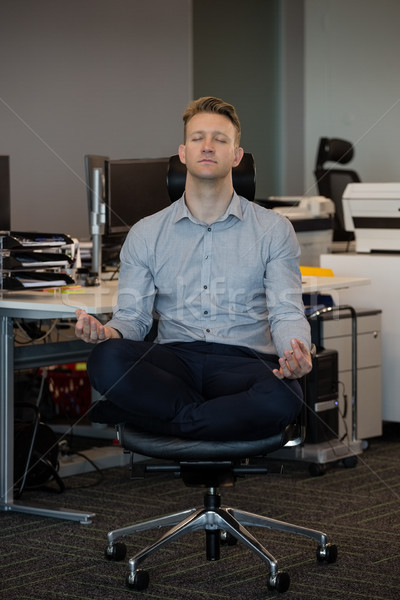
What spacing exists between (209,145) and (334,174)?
3413 millimetres

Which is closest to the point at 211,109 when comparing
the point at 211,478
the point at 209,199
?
the point at 209,199

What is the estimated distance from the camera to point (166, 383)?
7.11ft

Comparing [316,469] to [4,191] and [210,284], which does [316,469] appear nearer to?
[210,284]

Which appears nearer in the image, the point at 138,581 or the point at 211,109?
the point at 138,581

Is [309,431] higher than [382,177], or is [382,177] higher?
[382,177]

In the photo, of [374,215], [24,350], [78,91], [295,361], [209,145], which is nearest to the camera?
[295,361]

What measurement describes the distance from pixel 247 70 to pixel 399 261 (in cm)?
363

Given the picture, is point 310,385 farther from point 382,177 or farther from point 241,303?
point 382,177

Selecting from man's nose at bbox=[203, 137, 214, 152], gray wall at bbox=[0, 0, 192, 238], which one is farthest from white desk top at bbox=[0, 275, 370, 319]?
gray wall at bbox=[0, 0, 192, 238]

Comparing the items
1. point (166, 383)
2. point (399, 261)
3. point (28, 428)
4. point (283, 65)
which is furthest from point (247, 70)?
point (166, 383)

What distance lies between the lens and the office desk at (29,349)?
2798 millimetres

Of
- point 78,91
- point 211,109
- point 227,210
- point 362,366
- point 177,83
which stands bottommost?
point 362,366

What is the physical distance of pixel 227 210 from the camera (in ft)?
8.28

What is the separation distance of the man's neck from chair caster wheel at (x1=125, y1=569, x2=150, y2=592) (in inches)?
37.8
